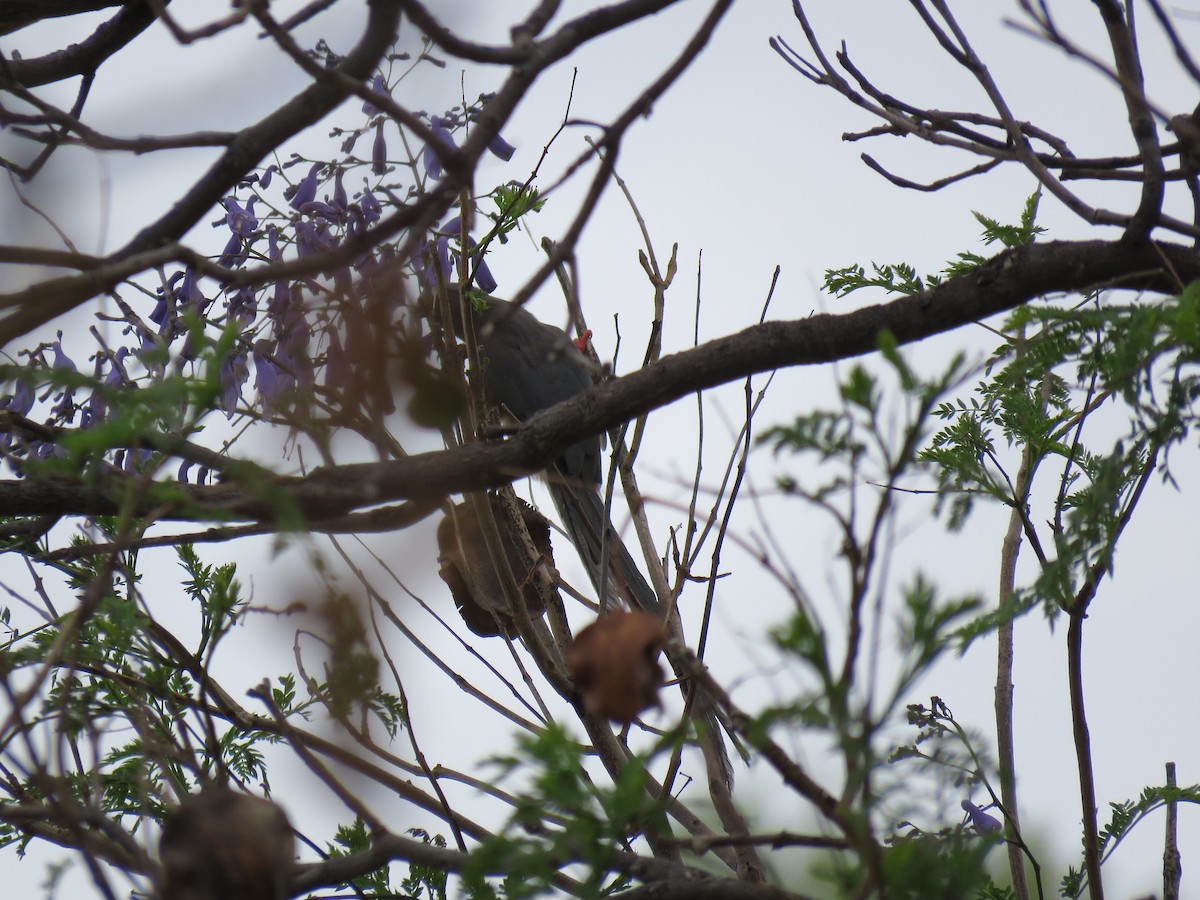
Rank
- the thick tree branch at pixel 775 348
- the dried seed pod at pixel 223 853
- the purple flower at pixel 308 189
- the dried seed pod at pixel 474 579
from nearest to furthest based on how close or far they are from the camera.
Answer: the dried seed pod at pixel 223 853, the thick tree branch at pixel 775 348, the purple flower at pixel 308 189, the dried seed pod at pixel 474 579

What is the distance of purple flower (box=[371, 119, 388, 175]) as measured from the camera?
1962 mm

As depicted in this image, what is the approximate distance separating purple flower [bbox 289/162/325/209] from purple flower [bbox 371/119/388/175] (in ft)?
0.34

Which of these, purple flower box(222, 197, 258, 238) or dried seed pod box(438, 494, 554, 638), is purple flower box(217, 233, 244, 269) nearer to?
purple flower box(222, 197, 258, 238)

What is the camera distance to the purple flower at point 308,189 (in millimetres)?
2008

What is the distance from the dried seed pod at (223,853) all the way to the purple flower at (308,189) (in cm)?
129

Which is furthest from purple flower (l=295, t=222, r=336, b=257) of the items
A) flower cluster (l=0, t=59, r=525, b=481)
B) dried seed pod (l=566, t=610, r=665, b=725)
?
dried seed pod (l=566, t=610, r=665, b=725)

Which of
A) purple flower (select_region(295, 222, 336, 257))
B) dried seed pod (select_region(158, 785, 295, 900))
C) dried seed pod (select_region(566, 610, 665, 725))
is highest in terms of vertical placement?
purple flower (select_region(295, 222, 336, 257))

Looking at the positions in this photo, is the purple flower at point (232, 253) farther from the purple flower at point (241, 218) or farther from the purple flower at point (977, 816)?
the purple flower at point (977, 816)

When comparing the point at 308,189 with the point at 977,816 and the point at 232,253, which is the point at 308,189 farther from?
the point at 977,816

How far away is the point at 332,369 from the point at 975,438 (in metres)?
1.33

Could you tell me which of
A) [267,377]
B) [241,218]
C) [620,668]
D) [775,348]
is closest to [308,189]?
[241,218]

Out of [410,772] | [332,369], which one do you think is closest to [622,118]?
[332,369]

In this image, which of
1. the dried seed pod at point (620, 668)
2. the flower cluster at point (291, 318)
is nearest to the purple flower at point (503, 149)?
the flower cluster at point (291, 318)

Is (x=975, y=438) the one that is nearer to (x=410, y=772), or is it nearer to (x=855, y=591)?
(x=410, y=772)
